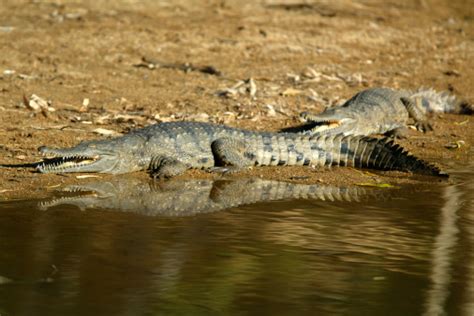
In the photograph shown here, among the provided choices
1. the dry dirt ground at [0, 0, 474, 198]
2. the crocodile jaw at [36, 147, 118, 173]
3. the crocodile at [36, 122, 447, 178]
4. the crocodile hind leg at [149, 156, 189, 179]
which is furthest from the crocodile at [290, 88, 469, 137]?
the crocodile jaw at [36, 147, 118, 173]

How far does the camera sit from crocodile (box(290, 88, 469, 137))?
34.6 feet

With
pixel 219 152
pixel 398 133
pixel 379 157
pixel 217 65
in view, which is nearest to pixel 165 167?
pixel 219 152

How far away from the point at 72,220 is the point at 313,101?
5219 mm

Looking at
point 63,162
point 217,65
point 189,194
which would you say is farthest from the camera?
point 217,65

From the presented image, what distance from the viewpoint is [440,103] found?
11680 millimetres

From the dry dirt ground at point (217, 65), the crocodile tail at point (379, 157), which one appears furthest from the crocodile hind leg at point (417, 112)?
the crocodile tail at point (379, 157)

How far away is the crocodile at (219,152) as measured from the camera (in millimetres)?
8547

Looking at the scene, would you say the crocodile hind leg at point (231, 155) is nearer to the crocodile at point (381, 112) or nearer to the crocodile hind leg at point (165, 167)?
the crocodile hind leg at point (165, 167)

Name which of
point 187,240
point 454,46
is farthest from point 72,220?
point 454,46

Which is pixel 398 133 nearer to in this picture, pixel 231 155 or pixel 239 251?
pixel 231 155

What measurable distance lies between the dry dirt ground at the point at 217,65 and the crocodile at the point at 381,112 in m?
0.27

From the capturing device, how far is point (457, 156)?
943 centimetres

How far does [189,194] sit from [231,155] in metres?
1.10

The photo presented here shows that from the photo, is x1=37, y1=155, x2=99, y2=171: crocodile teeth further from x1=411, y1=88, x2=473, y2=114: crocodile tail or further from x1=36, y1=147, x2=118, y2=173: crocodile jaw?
x1=411, y1=88, x2=473, y2=114: crocodile tail
